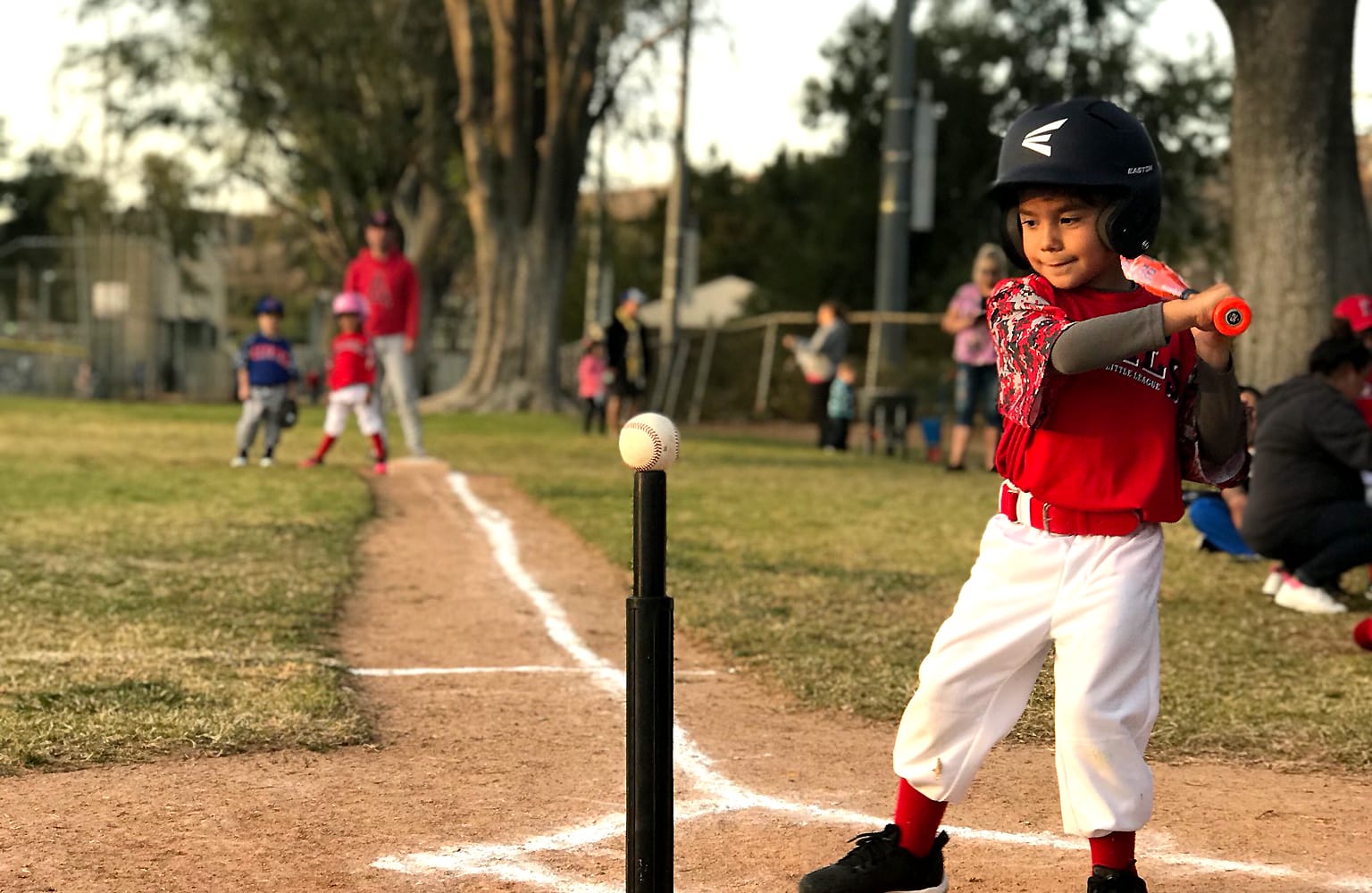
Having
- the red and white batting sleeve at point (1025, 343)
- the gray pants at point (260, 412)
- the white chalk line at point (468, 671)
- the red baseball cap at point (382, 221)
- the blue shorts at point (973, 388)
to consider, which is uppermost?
the red baseball cap at point (382, 221)

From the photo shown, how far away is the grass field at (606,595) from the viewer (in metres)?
5.63

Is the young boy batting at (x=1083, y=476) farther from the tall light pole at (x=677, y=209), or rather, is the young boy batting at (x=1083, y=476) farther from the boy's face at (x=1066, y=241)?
the tall light pole at (x=677, y=209)

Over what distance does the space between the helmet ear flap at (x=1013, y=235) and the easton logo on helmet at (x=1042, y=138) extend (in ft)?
0.52

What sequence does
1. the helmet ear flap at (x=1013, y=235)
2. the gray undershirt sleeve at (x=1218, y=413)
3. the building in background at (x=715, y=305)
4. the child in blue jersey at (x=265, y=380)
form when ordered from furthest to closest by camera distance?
the building in background at (x=715, y=305) → the child in blue jersey at (x=265, y=380) → the helmet ear flap at (x=1013, y=235) → the gray undershirt sleeve at (x=1218, y=413)

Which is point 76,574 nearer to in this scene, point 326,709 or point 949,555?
point 326,709

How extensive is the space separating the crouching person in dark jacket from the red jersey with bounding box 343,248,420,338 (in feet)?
26.5

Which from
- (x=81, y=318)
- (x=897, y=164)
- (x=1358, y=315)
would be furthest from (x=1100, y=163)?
(x=81, y=318)

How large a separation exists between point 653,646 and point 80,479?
11.6 m

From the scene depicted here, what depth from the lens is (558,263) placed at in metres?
31.8

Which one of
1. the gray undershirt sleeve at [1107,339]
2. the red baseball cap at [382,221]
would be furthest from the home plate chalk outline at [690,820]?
the red baseball cap at [382,221]

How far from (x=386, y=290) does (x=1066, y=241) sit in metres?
11.3

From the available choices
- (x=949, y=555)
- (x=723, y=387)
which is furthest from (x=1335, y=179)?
(x=723, y=387)

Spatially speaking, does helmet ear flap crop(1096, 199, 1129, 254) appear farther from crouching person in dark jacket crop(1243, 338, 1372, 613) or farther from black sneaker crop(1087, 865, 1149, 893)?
crouching person in dark jacket crop(1243, 338, 1372, 613)

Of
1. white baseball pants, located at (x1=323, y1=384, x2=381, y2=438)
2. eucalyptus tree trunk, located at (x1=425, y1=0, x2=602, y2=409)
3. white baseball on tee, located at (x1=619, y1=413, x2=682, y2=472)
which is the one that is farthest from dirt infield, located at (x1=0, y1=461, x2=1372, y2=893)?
eucalyptus tree trunk, located at (x1=425, y1=0, x2=602, y2=409)
